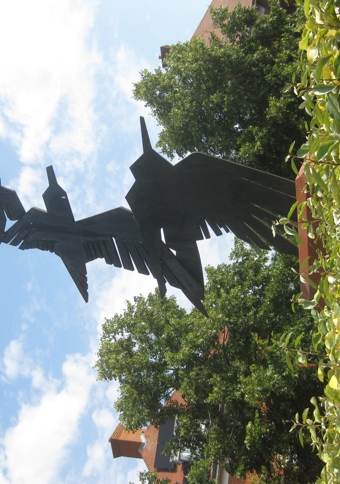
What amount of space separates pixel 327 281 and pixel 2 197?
15.5 feet

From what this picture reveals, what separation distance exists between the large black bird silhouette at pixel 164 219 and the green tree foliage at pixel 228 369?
321 inches

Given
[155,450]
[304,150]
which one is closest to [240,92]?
[304,150]

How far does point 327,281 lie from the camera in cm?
336

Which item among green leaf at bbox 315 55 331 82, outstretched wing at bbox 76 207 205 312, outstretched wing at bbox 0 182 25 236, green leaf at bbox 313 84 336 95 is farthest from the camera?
outstretched wing at bbox 0 182 25 236

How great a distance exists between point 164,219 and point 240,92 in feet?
33.2

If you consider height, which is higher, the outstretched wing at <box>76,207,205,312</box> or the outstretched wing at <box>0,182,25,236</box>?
the outstretched wing at <box>0,182,25,236</box>

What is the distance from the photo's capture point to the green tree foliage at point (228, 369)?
13914 millimetres

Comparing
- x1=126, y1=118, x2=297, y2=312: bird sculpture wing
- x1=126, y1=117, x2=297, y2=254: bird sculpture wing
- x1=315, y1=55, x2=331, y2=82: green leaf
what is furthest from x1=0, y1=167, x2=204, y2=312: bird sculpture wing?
x1=315, y1=55, x2=331, y2=82: green leaf

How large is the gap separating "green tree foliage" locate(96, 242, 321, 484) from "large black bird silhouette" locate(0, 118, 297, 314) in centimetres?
816

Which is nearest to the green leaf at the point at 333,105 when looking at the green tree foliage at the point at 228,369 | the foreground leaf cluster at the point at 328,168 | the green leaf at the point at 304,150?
the foreground leaf cluster at the point at 328,168

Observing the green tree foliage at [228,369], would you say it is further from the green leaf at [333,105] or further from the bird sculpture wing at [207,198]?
the green leaf at [333,105]

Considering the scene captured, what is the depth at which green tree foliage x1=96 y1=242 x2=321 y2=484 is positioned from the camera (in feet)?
45.6

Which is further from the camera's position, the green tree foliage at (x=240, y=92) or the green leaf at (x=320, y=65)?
the green tree foliage at (x=240, y=92)

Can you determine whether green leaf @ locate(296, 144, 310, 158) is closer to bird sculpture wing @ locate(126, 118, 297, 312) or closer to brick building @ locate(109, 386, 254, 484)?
bird sculpture wing @ locate(126, 118, 297, 312)
